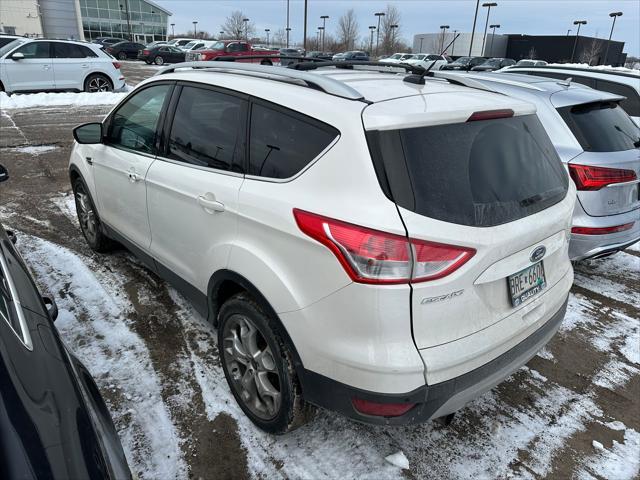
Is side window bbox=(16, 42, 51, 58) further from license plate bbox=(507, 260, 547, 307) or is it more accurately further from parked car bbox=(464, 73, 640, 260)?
license plate bbox=(507, 260, 547, 307)

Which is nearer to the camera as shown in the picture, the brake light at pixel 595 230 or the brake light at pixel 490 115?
the brake light at pixel 490 115

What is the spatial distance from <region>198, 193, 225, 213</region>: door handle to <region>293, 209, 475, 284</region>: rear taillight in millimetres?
812

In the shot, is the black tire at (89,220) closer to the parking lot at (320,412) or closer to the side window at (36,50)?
the parking lot at (320,412)

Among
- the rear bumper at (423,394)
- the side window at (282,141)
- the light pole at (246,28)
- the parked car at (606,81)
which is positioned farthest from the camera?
the light pole at (246,28)

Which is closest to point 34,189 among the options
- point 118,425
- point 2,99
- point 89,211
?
point 89,211

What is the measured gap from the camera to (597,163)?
12.7 feet

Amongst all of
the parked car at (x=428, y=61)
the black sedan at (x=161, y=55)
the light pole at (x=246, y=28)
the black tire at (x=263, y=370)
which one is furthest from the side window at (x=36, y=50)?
the light pole at (x=246, y=28)

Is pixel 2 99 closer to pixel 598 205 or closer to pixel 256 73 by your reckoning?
pixel 256 73

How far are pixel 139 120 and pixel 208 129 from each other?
106 cm

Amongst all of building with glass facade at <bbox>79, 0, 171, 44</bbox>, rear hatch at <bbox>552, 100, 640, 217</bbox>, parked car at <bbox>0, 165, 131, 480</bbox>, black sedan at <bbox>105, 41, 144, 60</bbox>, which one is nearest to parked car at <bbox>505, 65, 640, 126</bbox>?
rear hatch at <bbox>552, 100, 640, 217</bbox>

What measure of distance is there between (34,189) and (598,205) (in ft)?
22.4

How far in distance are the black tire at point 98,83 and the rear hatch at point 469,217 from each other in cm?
1592

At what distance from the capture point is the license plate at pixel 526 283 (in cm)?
221

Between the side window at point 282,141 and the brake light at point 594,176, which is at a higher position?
the side window at point 282,141
